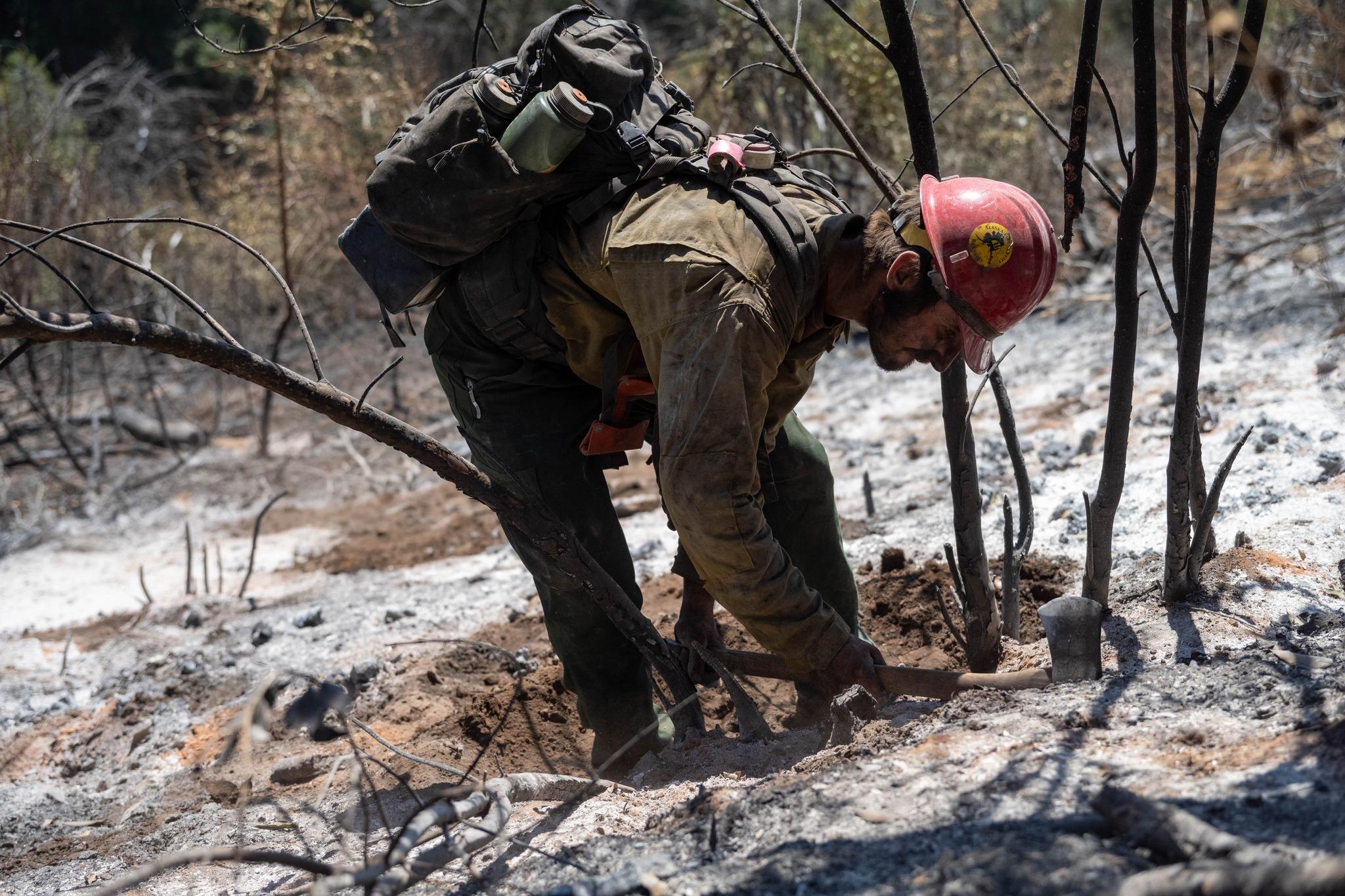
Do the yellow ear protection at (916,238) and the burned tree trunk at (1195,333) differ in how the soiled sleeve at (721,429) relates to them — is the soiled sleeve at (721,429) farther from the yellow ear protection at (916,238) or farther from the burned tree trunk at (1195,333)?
the burned tree trunk at (1195,333)

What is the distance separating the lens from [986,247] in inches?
88.1

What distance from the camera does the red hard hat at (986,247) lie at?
224 cm

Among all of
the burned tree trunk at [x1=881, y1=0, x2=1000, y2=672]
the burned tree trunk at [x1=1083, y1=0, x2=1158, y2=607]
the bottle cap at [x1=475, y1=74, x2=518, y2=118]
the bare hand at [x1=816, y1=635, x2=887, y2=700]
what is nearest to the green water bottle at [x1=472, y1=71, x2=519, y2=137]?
the bottle cap at [x1=475, y1=74, x2=518, y2=118]

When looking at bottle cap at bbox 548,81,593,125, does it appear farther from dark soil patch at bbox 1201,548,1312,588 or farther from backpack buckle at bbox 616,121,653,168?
dark soil patch at bbox 1201,548,1312,588

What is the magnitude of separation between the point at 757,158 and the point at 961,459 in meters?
0.90

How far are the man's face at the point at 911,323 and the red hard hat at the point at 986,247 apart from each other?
5 centimetres

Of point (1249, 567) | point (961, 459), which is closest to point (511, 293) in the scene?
point (961, 459)

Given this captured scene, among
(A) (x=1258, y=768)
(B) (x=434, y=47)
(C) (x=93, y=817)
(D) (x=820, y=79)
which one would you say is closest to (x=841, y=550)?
(A) (x=1258, y=768)

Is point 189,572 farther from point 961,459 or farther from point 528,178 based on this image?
point 961,459

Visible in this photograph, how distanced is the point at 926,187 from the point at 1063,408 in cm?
326

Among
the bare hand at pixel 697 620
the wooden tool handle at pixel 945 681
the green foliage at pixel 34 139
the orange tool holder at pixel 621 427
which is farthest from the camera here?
the green foliage at pixel 34 139

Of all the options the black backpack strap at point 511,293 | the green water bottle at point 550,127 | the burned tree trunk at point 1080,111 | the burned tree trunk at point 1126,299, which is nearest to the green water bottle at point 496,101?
the green water bottle at point 550,127

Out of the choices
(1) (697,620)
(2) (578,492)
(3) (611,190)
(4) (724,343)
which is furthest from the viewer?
A: (1) (697,620)

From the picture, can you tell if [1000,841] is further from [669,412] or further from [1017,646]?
[1017,646]
